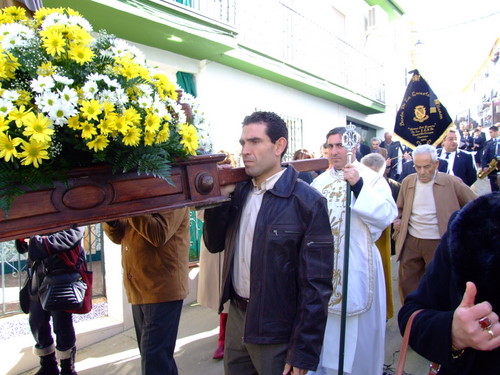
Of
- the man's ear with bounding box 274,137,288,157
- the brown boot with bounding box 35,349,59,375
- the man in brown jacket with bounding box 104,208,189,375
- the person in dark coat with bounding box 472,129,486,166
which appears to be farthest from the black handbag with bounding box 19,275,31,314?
the person in dark coat with bounding box 472,129,486,166

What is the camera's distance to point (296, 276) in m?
2.21

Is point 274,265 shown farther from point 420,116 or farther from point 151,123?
point 420,116

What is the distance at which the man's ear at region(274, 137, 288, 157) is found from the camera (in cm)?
238

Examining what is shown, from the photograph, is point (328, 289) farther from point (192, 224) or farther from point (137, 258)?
point (192, 224)

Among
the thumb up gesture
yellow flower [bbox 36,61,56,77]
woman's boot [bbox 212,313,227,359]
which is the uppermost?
yellow flower [bbox 36,61,56,77]

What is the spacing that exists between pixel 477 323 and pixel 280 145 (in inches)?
56.9

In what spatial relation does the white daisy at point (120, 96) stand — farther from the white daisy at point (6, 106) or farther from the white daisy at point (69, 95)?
the white daisy at point (6, 106)

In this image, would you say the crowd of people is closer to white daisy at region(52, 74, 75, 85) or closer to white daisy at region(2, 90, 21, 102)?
white daisy at region(52, 74, 75, 85)

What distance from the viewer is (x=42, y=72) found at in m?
1.45

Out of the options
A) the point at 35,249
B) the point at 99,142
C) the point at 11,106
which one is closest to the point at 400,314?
the point at 99,142

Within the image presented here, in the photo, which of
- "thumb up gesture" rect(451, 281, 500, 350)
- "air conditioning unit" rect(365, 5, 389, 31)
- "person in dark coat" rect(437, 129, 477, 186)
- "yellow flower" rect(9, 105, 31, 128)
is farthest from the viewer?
"air conditioning unit" rect(365, 5, 389, 31)

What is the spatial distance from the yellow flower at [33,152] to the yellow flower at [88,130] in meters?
0.13

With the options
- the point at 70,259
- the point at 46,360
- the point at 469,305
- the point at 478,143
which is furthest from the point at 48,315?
the point at 478,143

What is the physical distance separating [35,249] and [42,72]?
2.39 m
